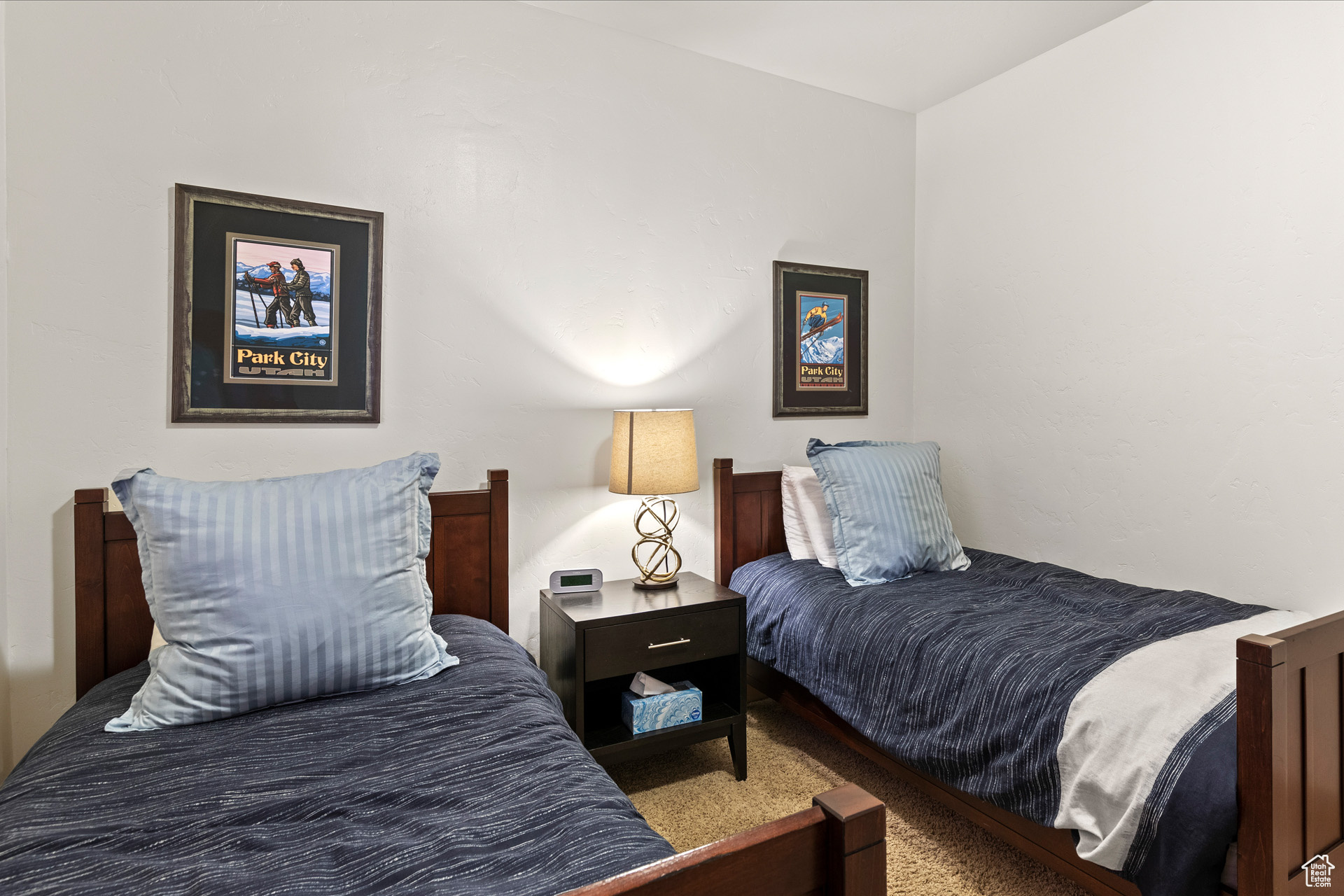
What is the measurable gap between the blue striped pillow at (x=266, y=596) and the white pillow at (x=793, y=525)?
4.87 feet

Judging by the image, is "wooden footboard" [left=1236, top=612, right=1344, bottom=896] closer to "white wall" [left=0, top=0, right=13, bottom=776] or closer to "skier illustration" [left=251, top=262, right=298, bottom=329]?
"skier illustration" [left=251, top=262, right=298, bottom=329]

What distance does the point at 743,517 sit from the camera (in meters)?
2.80

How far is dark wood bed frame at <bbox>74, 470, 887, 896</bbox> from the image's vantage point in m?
0.70

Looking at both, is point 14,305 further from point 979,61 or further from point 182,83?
point 979,61

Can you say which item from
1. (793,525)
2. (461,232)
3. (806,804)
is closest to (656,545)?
(793,525)

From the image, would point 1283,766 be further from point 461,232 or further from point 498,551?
point 461,232

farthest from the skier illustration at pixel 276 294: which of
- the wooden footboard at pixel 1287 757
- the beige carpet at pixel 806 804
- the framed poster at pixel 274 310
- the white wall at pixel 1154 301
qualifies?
the white wall at pixel 1154 301

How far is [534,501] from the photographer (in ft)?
7.99

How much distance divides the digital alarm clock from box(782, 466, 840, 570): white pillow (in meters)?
0.82

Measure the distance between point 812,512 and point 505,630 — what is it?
1205 mm

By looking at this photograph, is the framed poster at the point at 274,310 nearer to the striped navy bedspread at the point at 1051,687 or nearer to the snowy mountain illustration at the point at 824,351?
the striped navy bedspread at the point at 1051,687

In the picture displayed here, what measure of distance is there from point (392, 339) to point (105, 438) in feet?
2.54

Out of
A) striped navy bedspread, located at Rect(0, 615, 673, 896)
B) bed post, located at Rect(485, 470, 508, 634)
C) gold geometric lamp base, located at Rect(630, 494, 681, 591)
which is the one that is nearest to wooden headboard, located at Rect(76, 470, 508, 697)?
striped navy bedspread, located at Rect(0, 615, 673, 896)

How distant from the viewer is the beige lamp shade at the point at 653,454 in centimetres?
232
